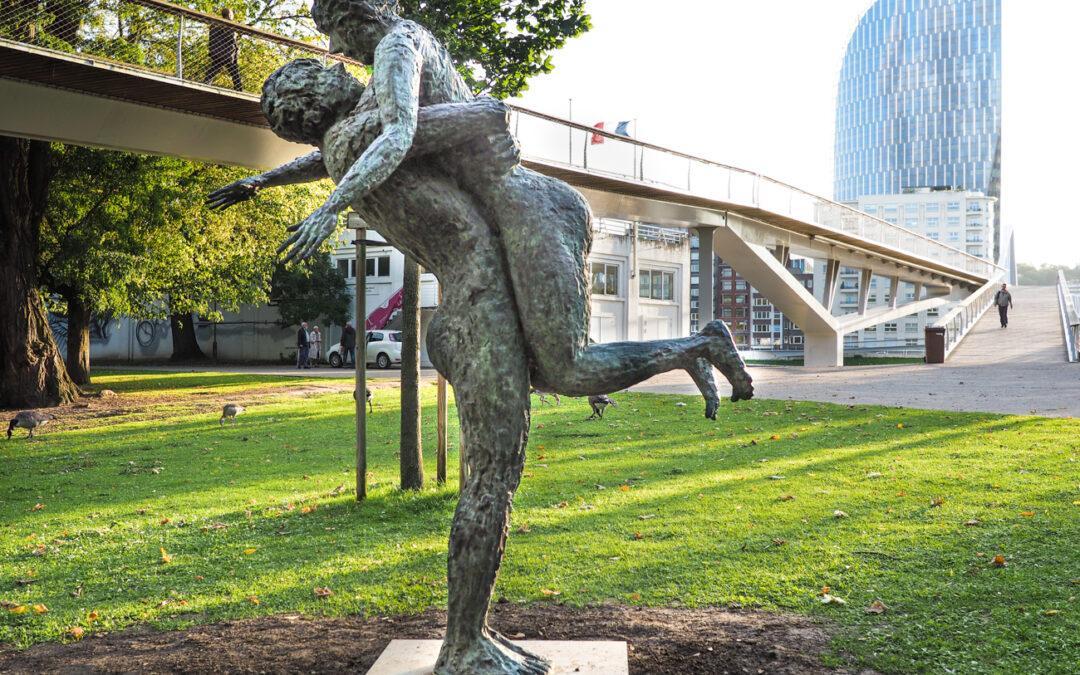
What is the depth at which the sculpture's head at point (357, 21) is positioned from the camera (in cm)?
341

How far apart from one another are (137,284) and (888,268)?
28082 mm

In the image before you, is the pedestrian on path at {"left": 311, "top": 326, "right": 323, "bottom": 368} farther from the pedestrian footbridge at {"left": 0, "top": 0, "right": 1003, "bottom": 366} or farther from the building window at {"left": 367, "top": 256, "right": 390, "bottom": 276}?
the pedestrian footbridge at {"left": 0, "top": 0, "right": 1003, "bottom": 366}

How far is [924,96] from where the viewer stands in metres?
160

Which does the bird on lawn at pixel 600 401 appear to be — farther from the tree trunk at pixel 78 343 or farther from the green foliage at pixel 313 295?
the green foliage at pixel 313 295

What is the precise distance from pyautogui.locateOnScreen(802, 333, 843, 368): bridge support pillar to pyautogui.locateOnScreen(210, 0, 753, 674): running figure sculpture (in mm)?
28132

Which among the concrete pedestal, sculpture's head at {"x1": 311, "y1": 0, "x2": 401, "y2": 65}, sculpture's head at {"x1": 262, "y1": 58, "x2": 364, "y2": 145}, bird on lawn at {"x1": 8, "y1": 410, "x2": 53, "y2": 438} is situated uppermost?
sculpture's head at {"x1": 311, "y1": 0, "x2": 401, "y2": 65}

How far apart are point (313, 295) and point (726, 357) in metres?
38.8

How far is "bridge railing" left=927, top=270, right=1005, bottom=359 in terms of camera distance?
26820 millimetres

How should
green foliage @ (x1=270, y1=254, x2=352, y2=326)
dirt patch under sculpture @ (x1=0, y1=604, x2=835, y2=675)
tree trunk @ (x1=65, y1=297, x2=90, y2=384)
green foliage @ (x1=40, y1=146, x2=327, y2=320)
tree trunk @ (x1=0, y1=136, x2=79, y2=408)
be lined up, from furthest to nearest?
1. green foliage @ (x1=270, y1=254, x2=352, y2=326)
2. tree trunk @ (x1=65, y1=297, x2=90, y2=384)
3. green foliage @ (x1=40, y1=146, x2=327, y2=320)
4. tree trunk @ (x1=0, y1=136, x2=79, y2=408)
5. dirt patch under sculpture @ (x1=0, y1=604, x2=835, y2=675)

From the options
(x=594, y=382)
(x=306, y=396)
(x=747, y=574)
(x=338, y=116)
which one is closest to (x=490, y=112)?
(x=338, y=116)

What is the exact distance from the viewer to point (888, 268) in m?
34.9

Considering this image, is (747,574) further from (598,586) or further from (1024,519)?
(1024,519)

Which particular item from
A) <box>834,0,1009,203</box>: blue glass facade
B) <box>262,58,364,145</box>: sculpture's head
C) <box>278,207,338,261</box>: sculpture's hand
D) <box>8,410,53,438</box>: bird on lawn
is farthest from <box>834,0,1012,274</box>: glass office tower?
<box>278,207,338,261</box>: sculpture's hand

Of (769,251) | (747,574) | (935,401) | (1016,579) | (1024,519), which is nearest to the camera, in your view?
(1016,579)
